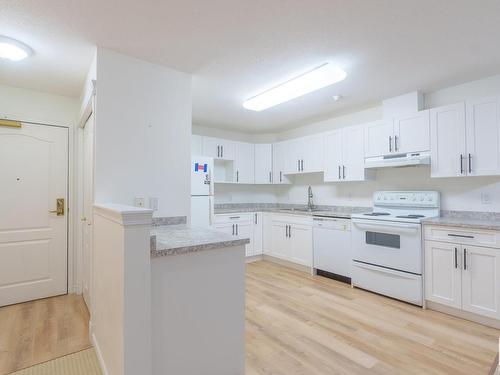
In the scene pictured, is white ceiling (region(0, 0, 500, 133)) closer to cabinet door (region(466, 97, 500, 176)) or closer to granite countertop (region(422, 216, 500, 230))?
cabinet door (region(466, 97, 500, 176))

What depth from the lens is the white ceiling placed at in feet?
5.83

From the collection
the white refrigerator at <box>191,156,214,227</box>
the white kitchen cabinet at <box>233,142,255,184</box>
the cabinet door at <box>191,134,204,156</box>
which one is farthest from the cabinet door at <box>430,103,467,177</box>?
the cabinet door at <box>191,134,204,156</box>

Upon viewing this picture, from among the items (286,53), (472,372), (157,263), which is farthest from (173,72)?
(472,372)

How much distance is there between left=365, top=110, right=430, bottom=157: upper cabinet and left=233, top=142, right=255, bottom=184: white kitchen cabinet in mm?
2198

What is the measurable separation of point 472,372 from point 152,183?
9.23 ft

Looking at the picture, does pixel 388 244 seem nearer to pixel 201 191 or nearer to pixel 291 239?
pixel 291 239

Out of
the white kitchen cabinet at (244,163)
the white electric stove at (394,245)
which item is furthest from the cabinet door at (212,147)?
the white electric stove at (394,245)

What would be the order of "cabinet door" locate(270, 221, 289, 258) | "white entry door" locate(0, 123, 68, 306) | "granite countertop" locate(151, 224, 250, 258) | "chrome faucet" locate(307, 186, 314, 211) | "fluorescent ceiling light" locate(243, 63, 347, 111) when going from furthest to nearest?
"chrome faucet" locate(307, 186, 314, 211)
"cabinet door" locate(270, 221, 289, 258)
"white entry door" locate(0, 123, 68, 306)
"fluorescent ceiling light" locate(243, 63, 347, 111)
"granite countertop" locate(151, 224, 250, 258)

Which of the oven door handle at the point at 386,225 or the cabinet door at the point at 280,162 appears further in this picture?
the cabinet door at the point at 280,162

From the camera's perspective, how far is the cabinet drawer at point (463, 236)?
8.06 feet

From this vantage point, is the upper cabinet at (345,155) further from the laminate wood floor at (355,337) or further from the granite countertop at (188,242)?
the granite countertop at (188,242)

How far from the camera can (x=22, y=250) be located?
122 inches

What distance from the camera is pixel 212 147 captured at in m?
4.76

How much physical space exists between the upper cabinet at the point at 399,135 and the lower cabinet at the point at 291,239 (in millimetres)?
1462
